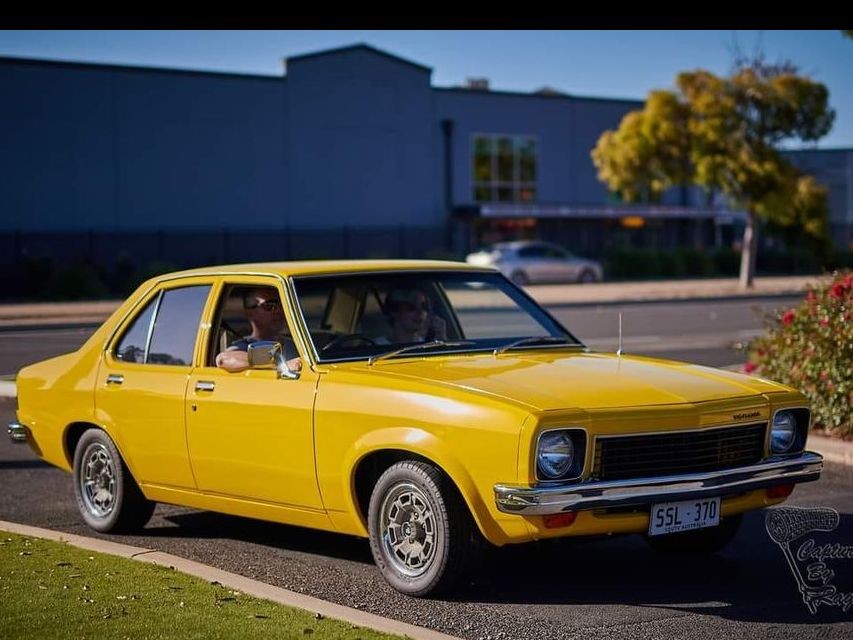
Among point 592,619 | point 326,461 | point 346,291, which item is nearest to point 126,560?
point 326,461

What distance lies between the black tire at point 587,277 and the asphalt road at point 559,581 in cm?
4104

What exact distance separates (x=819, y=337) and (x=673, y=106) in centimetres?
3316

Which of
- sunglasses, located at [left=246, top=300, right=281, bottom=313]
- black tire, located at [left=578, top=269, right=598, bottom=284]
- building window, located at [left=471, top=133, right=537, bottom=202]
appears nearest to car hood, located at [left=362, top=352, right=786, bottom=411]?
sunglasses, located at [left=246, top=300, right=281, bottom=313]

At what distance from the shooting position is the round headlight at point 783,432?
6934 mm

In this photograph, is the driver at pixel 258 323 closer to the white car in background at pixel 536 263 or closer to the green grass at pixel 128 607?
the green grass at pixel 128 607

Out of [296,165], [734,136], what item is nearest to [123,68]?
[296,165]

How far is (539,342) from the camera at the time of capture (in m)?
7.84

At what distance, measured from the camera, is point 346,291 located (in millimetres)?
8000

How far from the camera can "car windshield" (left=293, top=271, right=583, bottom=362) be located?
756 centimetres

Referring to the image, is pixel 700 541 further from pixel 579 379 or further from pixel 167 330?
pixel 167 330

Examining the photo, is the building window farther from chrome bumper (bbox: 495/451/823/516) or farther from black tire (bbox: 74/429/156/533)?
chrome bumper (bbox: 495/451/823/516)

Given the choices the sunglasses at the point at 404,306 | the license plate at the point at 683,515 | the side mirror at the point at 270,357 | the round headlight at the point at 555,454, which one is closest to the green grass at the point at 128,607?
the round headlight at the point at 555,454

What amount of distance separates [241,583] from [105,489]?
2177 millimetres

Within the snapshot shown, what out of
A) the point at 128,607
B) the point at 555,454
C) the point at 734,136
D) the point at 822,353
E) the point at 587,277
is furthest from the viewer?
the point at 587,277
